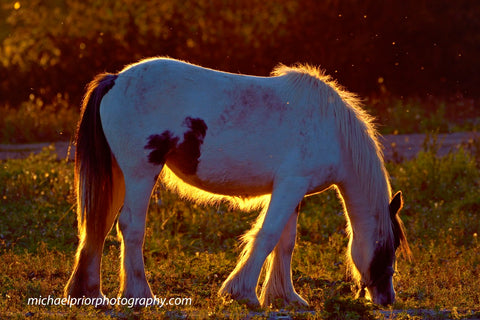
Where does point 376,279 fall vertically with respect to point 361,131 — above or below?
below

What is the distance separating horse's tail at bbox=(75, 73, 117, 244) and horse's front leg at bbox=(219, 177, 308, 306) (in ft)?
3.46

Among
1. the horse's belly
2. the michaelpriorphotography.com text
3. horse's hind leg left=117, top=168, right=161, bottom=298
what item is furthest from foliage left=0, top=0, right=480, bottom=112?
the michaelpriorphotography.com text

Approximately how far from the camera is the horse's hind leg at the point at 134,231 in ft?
17.9

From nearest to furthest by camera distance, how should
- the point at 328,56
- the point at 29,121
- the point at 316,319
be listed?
the point at 316,319
the point at 29,121
the point at 328,56

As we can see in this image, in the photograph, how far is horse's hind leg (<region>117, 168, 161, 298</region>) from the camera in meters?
5.45

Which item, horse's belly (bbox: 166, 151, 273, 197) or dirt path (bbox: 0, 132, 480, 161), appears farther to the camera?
dirt path (bbox: 0, 132, 480, 161)

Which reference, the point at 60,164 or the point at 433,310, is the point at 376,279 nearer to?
the point at 433,310

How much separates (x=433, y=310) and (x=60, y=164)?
6866 mm

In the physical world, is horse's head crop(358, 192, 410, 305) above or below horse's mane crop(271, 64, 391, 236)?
below

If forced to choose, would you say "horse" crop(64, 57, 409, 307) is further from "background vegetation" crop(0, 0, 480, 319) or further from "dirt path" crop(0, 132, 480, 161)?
"dirt path" crop(0, 132, 480, 161)

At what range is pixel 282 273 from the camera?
5938mm

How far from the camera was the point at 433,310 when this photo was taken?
5246 mm

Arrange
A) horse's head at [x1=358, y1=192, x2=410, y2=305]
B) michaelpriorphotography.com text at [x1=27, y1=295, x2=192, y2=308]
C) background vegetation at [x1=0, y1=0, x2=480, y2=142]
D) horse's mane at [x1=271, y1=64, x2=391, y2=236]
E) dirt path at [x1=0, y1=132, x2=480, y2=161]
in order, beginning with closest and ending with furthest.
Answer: michaelpriorphotography.com text at [x1=27, y1=295, x2=192, y2=308] → horse's mane at [x1=271, y1=64, x2=391, y2=236] → horse's head at [x1=358, y1=192, x2=410, y2=305] → dirt path at [x1=0, y1=132, x2=480, y2=161] → background vegetation at [x1=0, y1=0, x2=480, y2=142]

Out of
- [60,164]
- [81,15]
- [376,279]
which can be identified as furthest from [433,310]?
[81,15]
